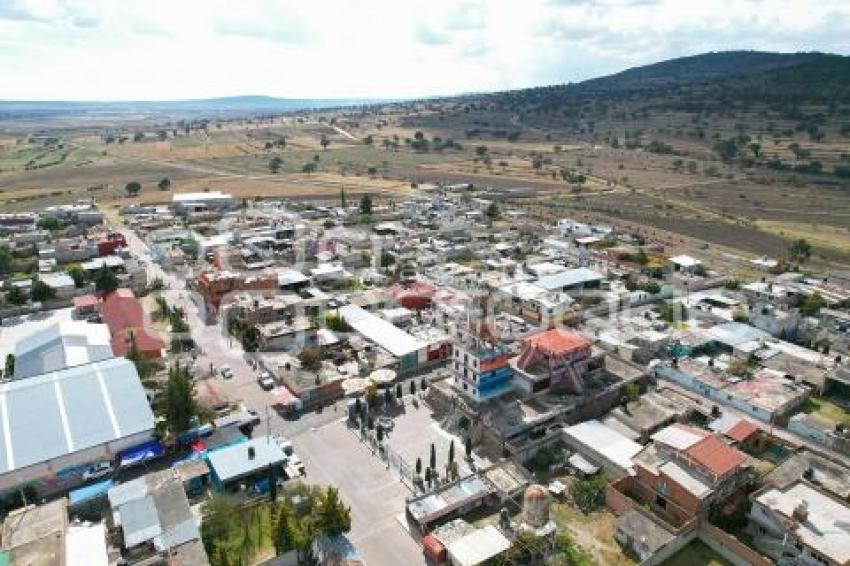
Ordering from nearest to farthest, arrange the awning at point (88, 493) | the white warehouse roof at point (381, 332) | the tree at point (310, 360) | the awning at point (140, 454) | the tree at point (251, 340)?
1. the awning at point (88, 493)
2. the awning at point (140, 454)
3. the tree at point (310, 360)
4. the white warehouse roof at point (381, 332)
5. the tree at point (251, 340)

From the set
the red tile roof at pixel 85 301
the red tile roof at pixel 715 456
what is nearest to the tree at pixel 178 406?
the red tile roof at pixel 85 301

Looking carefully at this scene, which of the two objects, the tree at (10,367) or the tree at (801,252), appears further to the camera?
the tree at (801,252)

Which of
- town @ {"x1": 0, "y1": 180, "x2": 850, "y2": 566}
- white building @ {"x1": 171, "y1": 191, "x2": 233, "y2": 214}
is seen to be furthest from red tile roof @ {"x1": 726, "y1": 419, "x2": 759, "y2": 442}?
white building @ {"x1": 171, "y1": 191, "x2": 233, "y2": 214}

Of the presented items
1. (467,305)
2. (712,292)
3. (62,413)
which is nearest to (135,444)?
(62,413)

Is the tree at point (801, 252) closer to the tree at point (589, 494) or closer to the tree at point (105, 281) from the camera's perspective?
the tree at point (589, 494)

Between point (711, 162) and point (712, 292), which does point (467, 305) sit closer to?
point (712, 292)

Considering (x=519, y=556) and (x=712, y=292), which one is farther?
(x=712, y=292)

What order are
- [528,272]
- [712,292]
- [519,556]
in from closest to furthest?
[519,556] < [712,292] < [528,272]

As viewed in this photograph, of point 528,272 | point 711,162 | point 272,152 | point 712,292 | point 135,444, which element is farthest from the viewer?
point 272,152
